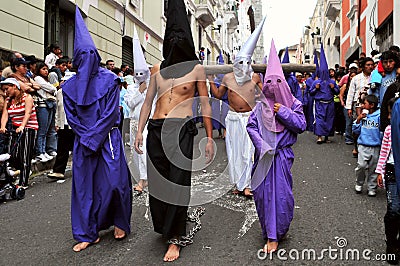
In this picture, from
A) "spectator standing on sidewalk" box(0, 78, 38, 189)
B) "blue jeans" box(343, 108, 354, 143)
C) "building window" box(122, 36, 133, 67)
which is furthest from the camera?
"building window" box(122, 36, 133, 67)

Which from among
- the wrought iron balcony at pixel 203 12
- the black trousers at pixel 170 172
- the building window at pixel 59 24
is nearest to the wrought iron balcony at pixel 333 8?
the wrought iron balcony at pixel 203 12

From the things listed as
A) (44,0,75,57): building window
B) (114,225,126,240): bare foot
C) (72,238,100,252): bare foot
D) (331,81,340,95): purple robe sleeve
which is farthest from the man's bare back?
(44,0,75,57): building window

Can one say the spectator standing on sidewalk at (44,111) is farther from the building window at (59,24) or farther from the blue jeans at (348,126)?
the blue jeans at (348,126)

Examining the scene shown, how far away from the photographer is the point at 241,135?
6.04 metres

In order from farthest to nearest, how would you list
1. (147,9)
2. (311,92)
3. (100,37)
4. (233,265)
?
(147,9) → (100,37) → (311,92) → (233,265)

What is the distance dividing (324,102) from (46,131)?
6776mm

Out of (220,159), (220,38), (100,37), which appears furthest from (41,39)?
(220,38)

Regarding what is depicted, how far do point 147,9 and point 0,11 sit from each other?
36.0 ft

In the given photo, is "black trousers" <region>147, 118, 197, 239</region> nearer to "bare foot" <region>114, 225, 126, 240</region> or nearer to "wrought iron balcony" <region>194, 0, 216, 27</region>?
"bare foot" <region>114, 225, 126, 240</region>

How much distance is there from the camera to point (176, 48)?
4.07m

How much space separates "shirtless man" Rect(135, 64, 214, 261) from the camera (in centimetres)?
386

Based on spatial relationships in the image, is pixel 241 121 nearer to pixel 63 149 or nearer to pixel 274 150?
pixel 274 150

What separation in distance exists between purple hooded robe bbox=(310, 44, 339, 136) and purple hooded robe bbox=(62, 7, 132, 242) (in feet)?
25.2

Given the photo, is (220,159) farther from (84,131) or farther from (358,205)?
(84,131)
